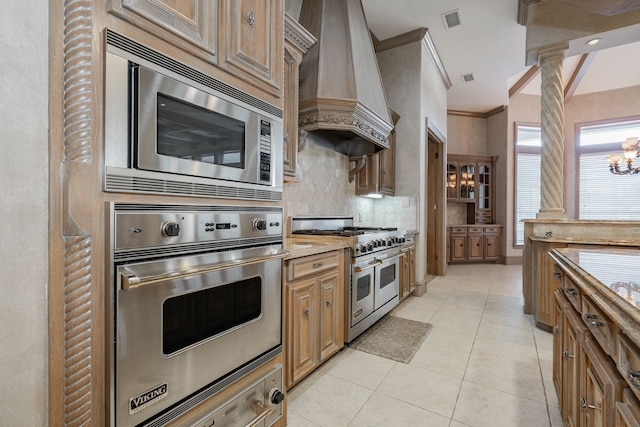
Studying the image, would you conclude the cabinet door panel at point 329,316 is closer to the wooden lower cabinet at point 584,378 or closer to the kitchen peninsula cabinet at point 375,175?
the wooden lower cabinet at point 584,378

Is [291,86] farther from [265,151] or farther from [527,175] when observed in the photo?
[527,175]

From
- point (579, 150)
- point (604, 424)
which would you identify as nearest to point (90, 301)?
point (604, 424)

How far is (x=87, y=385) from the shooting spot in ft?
2.79

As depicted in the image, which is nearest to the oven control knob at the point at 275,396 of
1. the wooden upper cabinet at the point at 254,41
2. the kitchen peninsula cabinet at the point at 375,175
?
the wooden upper cabinet at the point at 254,41

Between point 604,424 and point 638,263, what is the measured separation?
873 millimetres

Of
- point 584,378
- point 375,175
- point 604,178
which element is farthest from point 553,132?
point 604,178

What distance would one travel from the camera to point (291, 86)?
2.35 m

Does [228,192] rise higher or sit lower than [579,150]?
lower

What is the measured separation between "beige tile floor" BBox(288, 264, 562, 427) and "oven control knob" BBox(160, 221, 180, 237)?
132 cm

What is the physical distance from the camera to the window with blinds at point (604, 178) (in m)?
6.28

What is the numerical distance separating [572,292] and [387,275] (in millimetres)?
2031

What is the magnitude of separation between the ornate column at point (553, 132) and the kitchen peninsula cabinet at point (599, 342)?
2309 millimetres

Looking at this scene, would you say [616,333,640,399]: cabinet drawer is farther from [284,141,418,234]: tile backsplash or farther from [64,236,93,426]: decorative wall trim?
[284,141,418,234]: tile backsplash

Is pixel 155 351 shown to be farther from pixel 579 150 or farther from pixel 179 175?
pixel 579 150
